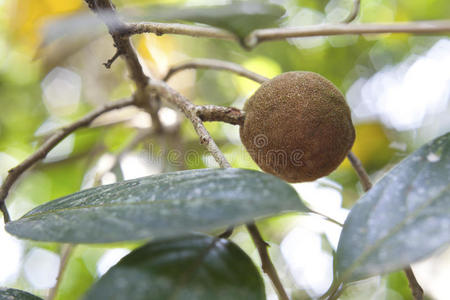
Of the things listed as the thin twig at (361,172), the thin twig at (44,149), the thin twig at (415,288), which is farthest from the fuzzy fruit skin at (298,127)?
the thin twig at (44,149)

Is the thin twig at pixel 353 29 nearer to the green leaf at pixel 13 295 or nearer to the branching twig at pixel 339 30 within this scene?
the branching twig at pixel 339 30

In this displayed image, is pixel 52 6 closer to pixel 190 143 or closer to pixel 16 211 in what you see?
pixel 190 143

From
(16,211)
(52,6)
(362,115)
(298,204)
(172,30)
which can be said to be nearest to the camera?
(298,204)

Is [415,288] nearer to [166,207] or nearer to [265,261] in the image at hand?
[265,261]

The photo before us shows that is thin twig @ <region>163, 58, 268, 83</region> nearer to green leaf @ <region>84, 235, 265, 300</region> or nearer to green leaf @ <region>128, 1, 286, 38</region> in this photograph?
green leaf @ <region>128, 1, 286, 38</region>

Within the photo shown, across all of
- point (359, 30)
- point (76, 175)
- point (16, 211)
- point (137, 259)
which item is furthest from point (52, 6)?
point (137, 259)

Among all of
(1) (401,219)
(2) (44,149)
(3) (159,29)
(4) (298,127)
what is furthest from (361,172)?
(2) (44,149)

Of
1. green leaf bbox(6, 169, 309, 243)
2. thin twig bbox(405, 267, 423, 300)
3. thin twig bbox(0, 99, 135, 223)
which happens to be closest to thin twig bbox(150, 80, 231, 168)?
green leaf bbox(6, 169, 309, 243)
